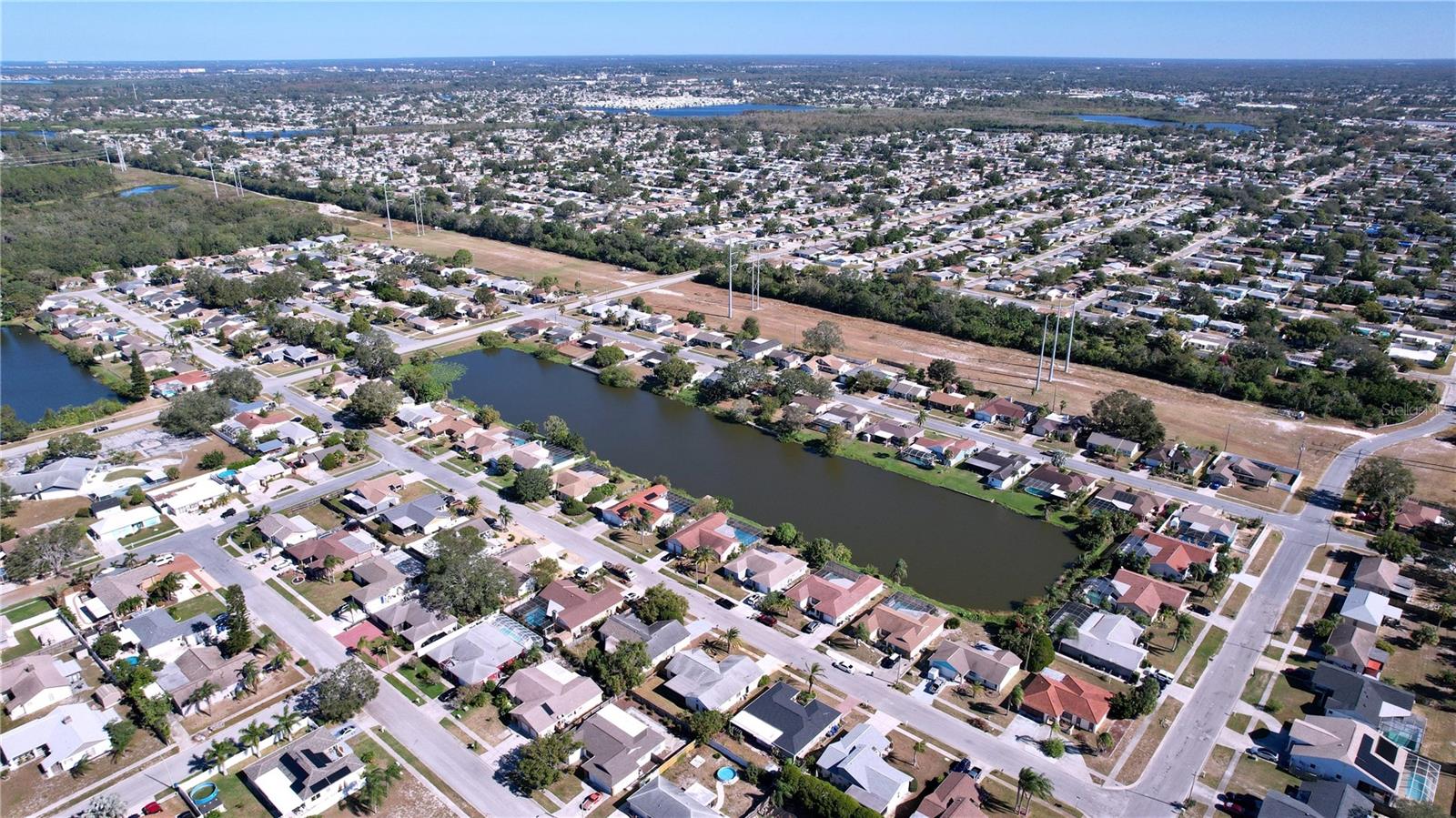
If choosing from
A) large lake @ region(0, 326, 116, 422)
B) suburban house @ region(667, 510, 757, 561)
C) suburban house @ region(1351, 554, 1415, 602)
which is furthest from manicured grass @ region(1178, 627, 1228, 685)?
large lake @ region(0, 326, 116, 422)

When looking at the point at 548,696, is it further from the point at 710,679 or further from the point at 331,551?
the point at 331,551

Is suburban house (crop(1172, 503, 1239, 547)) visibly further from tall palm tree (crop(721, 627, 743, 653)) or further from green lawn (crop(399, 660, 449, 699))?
green lawn (crop(399, 660, 449, 699))

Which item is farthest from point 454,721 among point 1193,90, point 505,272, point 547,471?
point 1193,90

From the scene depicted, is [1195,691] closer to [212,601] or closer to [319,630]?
[319,630]

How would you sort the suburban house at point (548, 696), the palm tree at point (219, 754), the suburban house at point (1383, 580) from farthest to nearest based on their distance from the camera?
the suburban house at point (1383, 580) < the suburban house at point (548, 696) < the palm tree at point (219, 754)

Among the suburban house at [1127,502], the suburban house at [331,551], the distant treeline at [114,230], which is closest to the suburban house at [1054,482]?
the suburban house at [1127,502]

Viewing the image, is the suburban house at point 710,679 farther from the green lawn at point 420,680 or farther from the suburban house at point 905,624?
the green lawn at point 420,680
